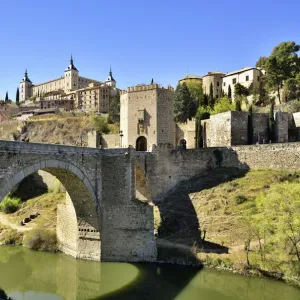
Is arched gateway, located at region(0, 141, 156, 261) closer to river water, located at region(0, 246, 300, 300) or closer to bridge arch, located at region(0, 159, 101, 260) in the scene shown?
bridge arch, located at region(0, 159, 101, 260)

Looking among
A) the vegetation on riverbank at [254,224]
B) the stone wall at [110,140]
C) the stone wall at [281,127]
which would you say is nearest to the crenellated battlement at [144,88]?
the stone wall at [110,140]

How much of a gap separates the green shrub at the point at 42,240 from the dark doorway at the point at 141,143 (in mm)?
11494

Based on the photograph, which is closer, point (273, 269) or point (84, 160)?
point (273, 269)

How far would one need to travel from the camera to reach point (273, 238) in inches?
634

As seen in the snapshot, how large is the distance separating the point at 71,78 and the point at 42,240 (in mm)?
72712

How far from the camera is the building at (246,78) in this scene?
48.5m

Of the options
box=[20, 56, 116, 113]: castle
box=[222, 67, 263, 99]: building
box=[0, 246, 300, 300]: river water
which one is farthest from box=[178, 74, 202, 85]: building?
box=[0, 246, 300, 300]: river water

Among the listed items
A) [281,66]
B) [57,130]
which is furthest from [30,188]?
[281,66]

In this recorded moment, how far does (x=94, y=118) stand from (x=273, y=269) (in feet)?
125

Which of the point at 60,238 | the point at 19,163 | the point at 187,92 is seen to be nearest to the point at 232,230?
the point at 60,238

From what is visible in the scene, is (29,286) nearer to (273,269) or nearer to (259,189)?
(273,269)

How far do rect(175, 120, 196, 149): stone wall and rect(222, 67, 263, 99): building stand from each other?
14.5m

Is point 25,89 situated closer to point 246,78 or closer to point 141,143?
point 246,78

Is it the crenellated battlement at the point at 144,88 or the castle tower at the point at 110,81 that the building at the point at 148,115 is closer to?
the crenellated battlement at the point at 144,88
